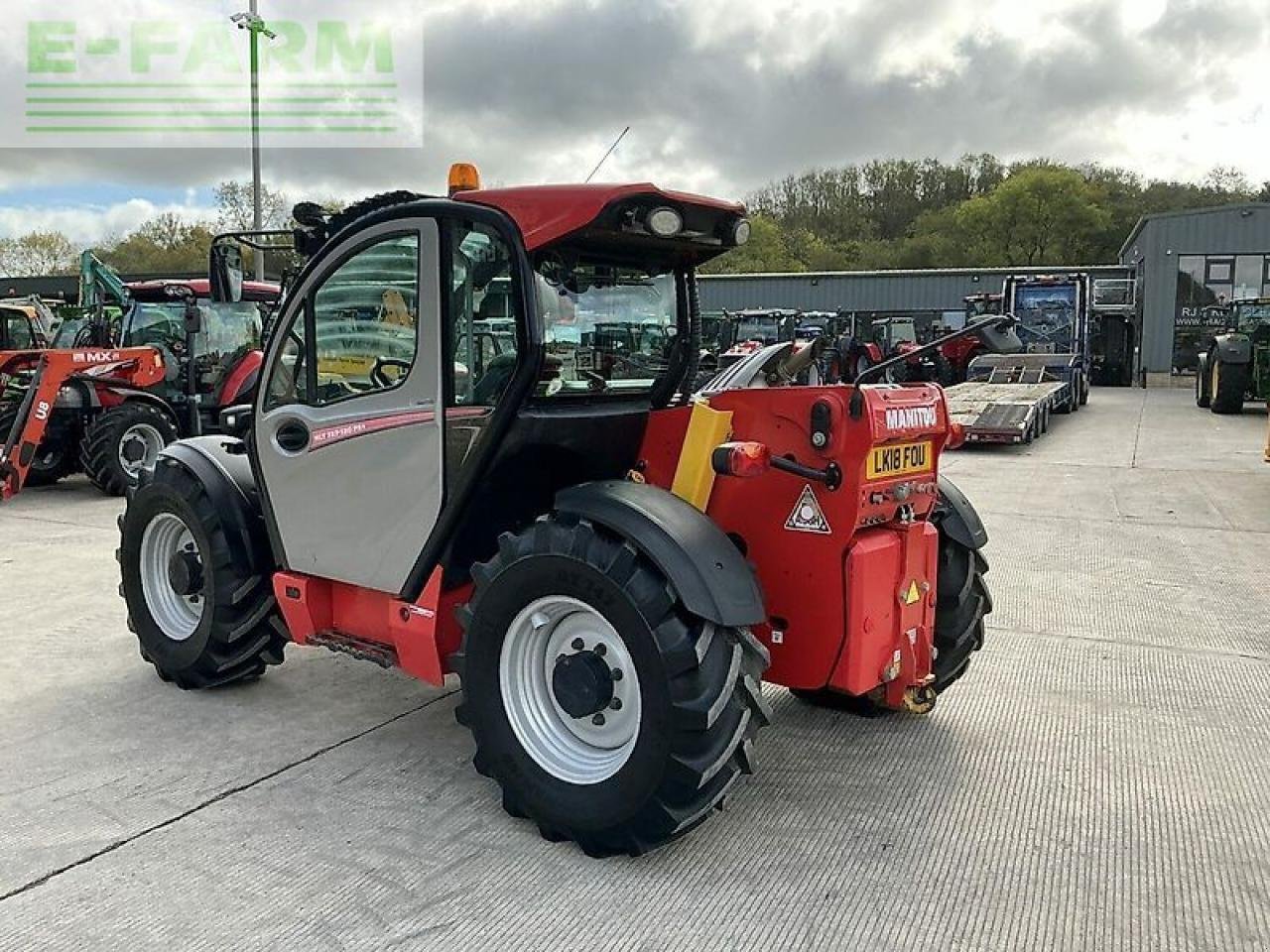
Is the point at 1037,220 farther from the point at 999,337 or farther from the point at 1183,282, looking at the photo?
the point at 999,337

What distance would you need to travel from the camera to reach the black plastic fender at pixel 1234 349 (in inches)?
751

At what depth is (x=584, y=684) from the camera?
10.5ft

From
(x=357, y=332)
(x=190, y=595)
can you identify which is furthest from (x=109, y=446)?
(x=357, y=332)

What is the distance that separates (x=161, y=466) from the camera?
4.69 m

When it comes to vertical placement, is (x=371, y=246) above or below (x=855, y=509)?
above

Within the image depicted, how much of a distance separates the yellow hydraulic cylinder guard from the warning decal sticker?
0.97ft

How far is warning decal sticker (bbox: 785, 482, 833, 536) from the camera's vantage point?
11.0 ft

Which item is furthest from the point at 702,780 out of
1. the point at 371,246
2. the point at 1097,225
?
the point at 1097,225

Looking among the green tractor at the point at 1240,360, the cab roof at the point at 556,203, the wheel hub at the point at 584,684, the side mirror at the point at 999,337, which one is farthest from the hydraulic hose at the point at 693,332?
the green tractor at the point at 1240,360

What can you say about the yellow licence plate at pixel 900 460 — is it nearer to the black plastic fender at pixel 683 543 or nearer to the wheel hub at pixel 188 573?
the black plastic fender at pixel 683 543

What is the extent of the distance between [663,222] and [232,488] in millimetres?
2287

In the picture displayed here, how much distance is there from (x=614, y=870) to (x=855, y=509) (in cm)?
130

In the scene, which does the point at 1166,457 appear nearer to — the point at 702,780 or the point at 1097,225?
the point at 702,780

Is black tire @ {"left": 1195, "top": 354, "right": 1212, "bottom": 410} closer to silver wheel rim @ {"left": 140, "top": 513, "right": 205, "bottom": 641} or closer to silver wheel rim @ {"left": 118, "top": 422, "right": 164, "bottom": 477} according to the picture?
silver wheel rim @ {"left": 118, "top": 422, "right": 164, "bottom": 477}
